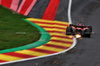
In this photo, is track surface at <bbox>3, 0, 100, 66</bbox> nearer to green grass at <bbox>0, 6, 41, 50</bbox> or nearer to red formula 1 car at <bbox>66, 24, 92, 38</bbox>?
red formula 1 car at <bbox>66, 24, 92, 38</bbox>

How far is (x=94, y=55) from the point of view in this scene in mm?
12289

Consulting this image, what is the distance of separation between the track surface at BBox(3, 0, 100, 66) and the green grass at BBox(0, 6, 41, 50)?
2.70 meters

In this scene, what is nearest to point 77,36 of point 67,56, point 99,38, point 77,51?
point 99,38

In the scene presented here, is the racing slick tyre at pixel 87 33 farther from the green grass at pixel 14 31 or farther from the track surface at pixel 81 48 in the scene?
the green grass at pixel 14 31

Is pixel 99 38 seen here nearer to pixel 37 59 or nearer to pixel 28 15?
pixel 37 59

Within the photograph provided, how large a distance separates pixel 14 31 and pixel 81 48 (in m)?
4.91

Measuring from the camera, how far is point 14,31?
15.7 m

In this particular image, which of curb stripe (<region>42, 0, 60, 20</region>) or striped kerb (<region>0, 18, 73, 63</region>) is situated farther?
curb stripe (<region>42, 0, 60, 20</region>)

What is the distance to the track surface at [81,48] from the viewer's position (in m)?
10.9

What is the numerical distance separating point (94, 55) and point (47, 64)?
2943mm

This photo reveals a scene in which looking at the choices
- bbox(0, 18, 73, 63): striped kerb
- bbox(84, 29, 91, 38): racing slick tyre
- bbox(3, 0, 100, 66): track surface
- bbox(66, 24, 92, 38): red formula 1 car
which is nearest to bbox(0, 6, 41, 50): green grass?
bbox(0, 18, 73, 63): striped kerb

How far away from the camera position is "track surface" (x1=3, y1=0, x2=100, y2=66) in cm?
1092

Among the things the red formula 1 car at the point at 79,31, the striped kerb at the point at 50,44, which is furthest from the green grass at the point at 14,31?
the red formula 1 car at the point at 79,31

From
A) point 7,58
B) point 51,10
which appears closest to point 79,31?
point 7,58
